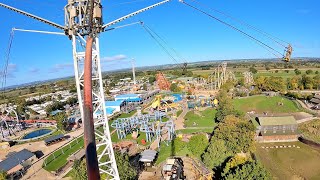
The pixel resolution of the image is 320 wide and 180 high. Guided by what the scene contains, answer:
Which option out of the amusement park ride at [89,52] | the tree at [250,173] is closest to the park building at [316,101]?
the tree at [250,173]

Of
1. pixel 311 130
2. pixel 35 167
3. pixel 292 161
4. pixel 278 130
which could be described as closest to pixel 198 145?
pixel 292 161

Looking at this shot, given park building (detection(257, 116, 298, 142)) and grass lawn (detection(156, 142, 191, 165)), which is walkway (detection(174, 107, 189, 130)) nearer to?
grass lawn (detection(156, 142, 191, 165))

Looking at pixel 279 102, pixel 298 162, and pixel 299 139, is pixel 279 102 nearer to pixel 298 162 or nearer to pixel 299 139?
pixel 299 139

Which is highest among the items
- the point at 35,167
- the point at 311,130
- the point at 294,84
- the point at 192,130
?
the point at 294,84

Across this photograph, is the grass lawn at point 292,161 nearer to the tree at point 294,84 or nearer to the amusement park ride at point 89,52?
the amusement park ride at point 89,52

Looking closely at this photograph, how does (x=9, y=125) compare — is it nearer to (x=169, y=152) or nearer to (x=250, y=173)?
(x=169, y=152)

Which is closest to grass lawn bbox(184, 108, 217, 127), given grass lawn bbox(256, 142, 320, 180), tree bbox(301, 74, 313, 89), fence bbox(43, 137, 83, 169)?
grass lawn bbox(256, 142, 320, 180)
